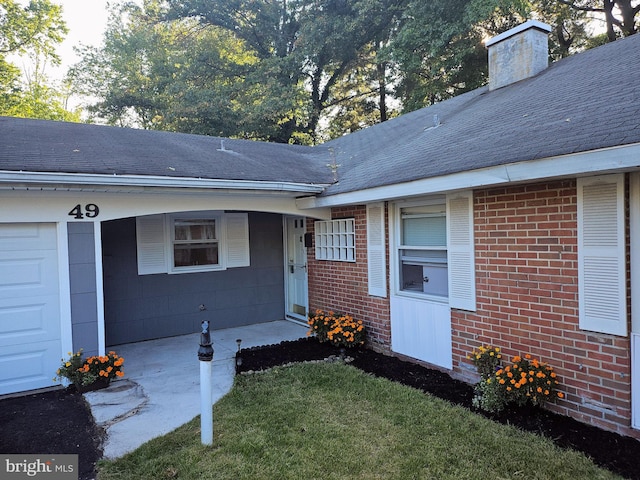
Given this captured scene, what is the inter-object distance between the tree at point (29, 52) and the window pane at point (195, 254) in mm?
16954

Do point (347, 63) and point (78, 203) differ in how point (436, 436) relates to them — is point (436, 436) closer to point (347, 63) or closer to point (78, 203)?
point (78, 203)

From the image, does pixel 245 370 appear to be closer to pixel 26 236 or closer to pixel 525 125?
→ pixel 26 236

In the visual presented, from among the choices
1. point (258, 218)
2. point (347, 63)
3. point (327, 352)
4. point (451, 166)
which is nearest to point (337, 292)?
point (327, 352)

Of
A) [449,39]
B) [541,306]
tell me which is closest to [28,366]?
[541,306]

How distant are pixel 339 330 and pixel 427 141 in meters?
3.11

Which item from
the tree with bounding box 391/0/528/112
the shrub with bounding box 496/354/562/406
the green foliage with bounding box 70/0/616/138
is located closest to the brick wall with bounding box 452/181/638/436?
the shrub with bounding box 496/354/562/406

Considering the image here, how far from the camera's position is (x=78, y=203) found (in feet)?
16.7

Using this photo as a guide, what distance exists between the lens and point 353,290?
6.84 metres

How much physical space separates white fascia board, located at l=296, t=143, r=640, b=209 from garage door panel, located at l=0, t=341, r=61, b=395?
4.48 meters

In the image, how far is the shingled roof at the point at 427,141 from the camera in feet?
12.6

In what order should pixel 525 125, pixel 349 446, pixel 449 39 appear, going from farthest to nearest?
pixel 449 39, pixel 525 125, pixel 349 446

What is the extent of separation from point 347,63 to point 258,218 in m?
12.6

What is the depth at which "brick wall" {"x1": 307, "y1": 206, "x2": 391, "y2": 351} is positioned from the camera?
6254mm

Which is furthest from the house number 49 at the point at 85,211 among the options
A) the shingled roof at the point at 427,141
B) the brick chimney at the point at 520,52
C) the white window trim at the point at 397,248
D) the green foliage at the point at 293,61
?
the green foliage at the point at 293,61
